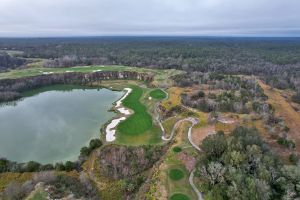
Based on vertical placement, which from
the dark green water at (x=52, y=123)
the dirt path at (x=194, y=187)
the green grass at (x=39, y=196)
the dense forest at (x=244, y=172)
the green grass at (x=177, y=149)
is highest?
the dense forest at (x=244, y=172)

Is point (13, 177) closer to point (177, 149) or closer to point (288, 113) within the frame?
point (177, 149)

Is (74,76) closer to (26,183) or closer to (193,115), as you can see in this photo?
(193,115)

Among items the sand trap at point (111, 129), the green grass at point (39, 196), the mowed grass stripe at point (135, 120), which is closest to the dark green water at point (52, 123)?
the sand trap at point (111, 129)

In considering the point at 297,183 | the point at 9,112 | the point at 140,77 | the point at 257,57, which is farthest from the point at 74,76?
the point at 257,57

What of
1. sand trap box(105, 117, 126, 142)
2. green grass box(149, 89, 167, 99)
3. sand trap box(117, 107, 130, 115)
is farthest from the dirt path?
green grass box(149, 89, 167, 99)

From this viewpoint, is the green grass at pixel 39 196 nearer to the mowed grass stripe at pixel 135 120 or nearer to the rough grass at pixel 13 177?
the rough grass at pixel 13 177

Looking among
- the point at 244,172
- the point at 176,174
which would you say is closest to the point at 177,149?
the point at 176,174
